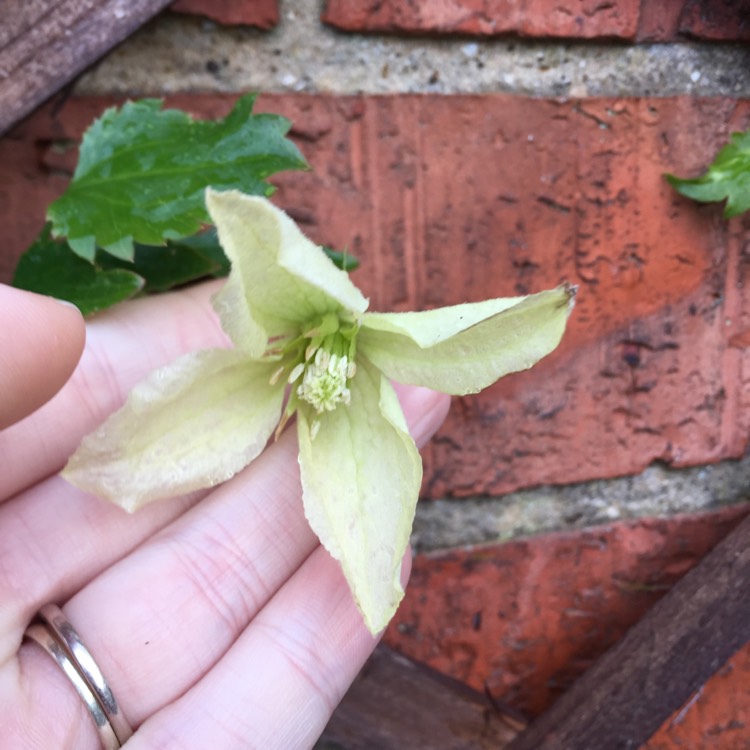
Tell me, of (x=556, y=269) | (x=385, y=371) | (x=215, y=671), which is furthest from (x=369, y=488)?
(x=556, y=269)

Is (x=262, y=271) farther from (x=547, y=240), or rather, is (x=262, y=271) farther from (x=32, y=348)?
(x=547, y=240)

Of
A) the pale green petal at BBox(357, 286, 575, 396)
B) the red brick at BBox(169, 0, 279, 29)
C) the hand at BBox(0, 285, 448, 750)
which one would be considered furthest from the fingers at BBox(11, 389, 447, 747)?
the red brick at BBox(169, 0, 279, 29)

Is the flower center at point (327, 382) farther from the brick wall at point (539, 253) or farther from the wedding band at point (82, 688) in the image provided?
the wedding band at point (82, 688)

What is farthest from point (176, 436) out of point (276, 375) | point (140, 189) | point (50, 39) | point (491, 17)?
point (491, 17)

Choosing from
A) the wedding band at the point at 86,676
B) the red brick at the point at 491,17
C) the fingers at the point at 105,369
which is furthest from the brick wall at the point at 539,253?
the wedding band at the point at 86,676

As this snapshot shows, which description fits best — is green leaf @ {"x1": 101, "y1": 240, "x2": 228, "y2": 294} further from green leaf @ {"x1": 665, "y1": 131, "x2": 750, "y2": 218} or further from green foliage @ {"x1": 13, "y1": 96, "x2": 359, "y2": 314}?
green leaf @ {"x1": 665, "y1": 131, "x2": 750, "y2": 218}

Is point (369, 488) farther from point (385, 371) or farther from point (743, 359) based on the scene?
point (743, 359)

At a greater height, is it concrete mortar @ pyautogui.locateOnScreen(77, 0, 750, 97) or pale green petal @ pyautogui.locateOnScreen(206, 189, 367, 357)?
concrete mortar @ pyautogui.locateOnScreen(77, 0, 750, 97)
